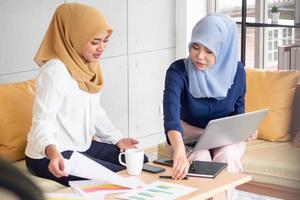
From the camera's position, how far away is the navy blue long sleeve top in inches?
87.0

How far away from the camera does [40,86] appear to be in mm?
2113

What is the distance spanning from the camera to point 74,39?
229 centimetres

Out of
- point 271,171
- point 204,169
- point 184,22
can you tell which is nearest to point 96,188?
point 204,169

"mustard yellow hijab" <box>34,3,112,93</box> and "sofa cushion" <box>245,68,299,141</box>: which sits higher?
"mustard yellow hijab" <box>34,3,112,93</box>

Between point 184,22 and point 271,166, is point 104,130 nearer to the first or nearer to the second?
point 271,166

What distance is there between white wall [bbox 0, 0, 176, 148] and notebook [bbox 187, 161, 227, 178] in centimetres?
171

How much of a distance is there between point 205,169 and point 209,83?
561mm

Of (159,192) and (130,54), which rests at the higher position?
(130,54)

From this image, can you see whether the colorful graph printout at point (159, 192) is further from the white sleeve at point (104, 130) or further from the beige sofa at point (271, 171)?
the beige sofa at point (271, 171)

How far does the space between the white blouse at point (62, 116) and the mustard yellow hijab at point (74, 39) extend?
0.04 metres

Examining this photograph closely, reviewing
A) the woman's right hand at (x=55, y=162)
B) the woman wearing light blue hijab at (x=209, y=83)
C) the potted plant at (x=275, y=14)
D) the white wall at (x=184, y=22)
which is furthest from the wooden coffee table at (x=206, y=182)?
the potted plant at (x=275, y=14)

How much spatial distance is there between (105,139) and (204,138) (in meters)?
0.61

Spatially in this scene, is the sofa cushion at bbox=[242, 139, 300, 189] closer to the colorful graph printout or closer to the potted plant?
the colorful graph printout

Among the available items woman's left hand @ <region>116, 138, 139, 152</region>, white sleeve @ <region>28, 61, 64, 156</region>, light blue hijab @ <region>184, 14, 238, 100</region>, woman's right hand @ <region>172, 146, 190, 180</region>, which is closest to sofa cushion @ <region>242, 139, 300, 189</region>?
light blue hijab @ <region>184, 14, 238, 100</region>
